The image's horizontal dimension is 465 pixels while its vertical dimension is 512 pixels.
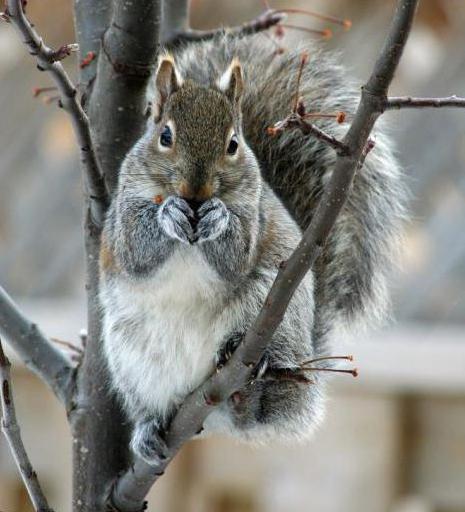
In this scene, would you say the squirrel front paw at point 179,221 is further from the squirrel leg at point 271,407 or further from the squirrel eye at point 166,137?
the squirrel leg at point 271,407

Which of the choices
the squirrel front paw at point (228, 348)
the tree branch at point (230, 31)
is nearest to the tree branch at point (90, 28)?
the tree branch at point (230, 31)

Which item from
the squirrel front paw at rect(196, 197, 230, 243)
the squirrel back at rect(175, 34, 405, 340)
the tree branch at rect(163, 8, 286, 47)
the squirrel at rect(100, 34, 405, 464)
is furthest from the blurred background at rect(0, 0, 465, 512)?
the squirrel front paw at rect(196, 197, 230, 243)

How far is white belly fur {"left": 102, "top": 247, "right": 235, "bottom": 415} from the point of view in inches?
62.7

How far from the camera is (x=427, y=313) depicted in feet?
10.6

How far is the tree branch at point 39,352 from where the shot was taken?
169 cm

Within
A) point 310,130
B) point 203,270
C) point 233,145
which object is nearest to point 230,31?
point 233,145

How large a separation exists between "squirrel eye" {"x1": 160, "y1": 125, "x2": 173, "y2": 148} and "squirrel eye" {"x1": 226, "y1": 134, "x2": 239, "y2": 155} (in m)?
0.07

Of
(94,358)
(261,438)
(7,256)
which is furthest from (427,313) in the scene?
(94,358)

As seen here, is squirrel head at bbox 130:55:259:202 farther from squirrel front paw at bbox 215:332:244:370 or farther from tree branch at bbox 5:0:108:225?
squirrel front paw at bbox 215:332:244:370

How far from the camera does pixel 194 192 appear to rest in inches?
59.1

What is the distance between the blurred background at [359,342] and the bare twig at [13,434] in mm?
1434

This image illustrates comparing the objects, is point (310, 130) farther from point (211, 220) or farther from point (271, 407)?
point (271, 407)

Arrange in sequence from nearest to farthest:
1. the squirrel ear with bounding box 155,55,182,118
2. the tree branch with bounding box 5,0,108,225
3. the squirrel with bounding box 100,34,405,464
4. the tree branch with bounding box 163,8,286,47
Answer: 1. the tree branch with bounding box 5,0,108,225
2. the squirrel with bounding box 100,34,405,464
3. the squirrel ear with bounding box 155,55,182,118
4. the tree branch with bounding box 163,8,286,47

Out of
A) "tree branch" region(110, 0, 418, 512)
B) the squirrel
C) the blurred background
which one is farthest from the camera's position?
the blurred background
